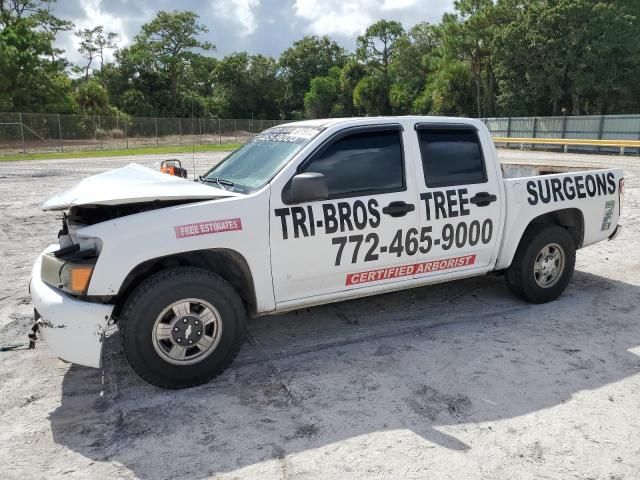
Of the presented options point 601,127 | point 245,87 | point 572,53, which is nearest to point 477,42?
point 572,53

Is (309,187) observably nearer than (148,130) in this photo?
Yes

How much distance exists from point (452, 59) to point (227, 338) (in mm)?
52677

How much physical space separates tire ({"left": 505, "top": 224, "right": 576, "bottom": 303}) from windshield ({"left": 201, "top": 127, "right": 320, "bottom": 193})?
2422mm

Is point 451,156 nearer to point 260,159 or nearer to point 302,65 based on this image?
point 260,159

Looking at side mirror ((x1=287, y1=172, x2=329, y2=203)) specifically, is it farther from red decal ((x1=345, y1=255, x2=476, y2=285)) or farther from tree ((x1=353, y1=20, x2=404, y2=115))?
tree ((x1=353, y1=20, x2=404, y2=115))

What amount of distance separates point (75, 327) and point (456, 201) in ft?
10.3

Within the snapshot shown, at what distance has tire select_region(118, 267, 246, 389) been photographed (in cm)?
355

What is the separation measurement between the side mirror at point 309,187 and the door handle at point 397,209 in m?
0.69

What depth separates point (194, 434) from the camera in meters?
3.28

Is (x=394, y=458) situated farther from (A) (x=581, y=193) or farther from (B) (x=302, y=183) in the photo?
(A) (x=581, y=193)

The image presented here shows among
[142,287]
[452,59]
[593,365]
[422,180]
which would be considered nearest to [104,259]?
[142,287]

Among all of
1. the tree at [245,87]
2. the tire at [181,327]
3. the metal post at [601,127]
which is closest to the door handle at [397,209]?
the tire at [181,327]

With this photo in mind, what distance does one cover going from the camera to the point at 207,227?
3.71 meters

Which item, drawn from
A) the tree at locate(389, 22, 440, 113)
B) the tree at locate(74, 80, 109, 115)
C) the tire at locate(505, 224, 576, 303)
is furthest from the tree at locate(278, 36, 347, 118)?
the tire at locate(505, 224, 576, 303)
